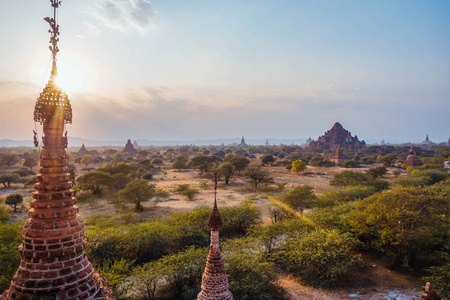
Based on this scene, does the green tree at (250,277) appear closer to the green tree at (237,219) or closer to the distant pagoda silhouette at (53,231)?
the green tree at (237,219)

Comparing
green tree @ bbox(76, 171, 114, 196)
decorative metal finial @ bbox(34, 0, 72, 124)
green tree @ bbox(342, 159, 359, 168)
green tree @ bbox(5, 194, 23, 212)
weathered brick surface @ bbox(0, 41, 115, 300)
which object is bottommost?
green tree @ bbox(5, 194, 23, 212)

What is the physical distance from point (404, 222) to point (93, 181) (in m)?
33.2

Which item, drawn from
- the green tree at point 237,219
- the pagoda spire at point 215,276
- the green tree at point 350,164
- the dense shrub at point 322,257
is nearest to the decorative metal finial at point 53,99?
the pagoda spire at point 215,276

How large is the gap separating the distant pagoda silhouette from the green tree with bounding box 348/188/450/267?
1575 cm

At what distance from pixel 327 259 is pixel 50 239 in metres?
13.6

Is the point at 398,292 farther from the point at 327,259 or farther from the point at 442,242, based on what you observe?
the point at 442,242

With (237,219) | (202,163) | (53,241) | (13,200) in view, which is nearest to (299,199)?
(237,219)

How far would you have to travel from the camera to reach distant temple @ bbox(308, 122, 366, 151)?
373 ft

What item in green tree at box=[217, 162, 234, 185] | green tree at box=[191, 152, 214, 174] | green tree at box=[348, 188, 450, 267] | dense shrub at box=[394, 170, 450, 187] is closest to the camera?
green tree at box=[348, 188, 450, 267]

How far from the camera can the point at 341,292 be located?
13.4 m

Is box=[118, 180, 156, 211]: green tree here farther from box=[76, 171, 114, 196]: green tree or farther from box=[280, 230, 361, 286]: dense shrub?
box=[280, 230, 361, 286]: dense shrub

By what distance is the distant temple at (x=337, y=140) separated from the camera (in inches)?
4471

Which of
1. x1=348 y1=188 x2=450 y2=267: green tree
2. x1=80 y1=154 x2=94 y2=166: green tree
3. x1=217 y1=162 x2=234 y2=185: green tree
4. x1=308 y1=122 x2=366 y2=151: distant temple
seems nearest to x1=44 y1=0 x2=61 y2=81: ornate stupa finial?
x1=348 y1=188 x2=450 y2=267: green tree

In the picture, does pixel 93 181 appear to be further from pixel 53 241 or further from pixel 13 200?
pixel 53 241
